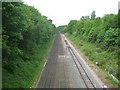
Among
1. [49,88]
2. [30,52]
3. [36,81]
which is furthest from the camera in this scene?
[30,52]

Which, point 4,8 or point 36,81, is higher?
point 4,8

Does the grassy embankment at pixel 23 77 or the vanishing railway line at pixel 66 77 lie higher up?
the grassy embankment at pixel 23 77

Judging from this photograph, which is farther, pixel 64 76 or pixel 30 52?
pixel 30 52

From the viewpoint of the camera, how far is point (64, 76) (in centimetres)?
2614

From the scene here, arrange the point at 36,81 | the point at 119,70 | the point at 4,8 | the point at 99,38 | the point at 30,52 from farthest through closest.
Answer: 1. the point at 99,38
2. the point at 30,52
3. the point at 119,70
4. the point at 36,81
5. the point at 4,8

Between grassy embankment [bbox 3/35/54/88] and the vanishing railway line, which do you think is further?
the vanishing railway line

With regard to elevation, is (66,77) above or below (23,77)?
below

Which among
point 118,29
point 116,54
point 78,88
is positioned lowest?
point 78,88

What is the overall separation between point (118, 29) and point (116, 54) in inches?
178

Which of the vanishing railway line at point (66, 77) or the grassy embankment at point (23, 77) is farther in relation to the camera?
the vanishing railway line at point (66, 77)

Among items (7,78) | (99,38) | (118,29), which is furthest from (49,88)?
(99,38)

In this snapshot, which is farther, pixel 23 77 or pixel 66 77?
pixel 66 77

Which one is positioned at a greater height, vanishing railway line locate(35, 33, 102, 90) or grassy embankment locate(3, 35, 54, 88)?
grassy embankment locate(3, 35, 54, 88)

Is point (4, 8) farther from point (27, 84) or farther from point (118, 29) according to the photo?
point (118, 29)
